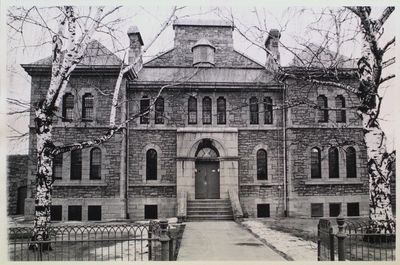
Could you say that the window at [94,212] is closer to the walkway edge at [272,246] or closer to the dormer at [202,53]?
the walkway edge at [272,246]

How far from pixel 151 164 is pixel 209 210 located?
9.57ft

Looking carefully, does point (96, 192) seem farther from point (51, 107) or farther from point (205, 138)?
point (51, 107)

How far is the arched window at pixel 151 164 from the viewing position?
1634 centimetres

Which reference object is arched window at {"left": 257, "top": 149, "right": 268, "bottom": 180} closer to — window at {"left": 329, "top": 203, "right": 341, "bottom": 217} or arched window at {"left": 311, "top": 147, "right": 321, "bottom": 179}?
arched window at {"left": 311, "top": 147, "right": 321, "bottom": 179}

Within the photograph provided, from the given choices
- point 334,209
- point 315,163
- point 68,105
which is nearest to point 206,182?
point 315,163

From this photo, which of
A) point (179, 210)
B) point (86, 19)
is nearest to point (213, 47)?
point (179, 210)

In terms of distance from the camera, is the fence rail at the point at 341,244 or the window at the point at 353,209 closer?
the fence rail at the point at 341,244

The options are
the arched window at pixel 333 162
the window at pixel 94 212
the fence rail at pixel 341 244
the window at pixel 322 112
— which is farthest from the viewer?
the arched window at pixel 333 162

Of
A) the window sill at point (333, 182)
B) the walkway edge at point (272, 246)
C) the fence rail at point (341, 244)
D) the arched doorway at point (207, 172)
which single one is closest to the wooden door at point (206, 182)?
the arched doorway at point (207, 172)

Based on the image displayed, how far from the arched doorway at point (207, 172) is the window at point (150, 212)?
5.45 feet

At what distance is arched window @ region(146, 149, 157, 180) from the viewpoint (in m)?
16.3

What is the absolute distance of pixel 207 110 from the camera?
1670 cm

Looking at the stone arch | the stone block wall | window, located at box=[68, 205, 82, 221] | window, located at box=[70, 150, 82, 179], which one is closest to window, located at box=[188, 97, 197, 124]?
the stone arch

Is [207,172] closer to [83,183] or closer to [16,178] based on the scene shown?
[83,183]
